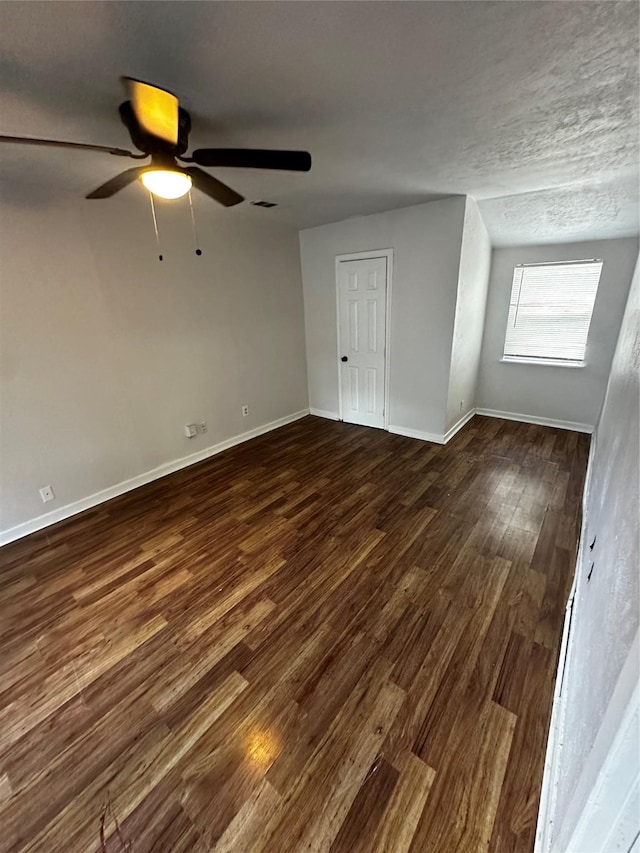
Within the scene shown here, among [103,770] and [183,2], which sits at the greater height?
[183,2]

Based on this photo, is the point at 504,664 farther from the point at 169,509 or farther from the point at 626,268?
the point at 626,268

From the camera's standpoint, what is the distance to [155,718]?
134 centimetres

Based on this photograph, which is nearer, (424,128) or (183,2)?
(183,2)

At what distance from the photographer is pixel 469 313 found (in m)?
3.62

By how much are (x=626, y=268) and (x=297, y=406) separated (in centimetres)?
395

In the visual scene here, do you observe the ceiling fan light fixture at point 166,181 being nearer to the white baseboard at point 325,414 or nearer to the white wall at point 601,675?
the white wall at point 601,675

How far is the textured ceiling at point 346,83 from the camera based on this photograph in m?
1.04

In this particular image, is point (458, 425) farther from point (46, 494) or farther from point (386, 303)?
point (46, 494)

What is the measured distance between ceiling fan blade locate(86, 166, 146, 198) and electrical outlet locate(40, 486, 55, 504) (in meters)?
2.11

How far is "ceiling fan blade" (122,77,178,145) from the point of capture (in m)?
1.17

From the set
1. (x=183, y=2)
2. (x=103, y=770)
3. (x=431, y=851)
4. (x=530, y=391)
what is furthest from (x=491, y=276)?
(x=103, y=770)

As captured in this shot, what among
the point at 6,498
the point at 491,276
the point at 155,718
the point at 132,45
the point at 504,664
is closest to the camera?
the point at 132,45

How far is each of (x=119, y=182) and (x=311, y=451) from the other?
2651 mm

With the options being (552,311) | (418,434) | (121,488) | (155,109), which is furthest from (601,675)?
(552,311)
